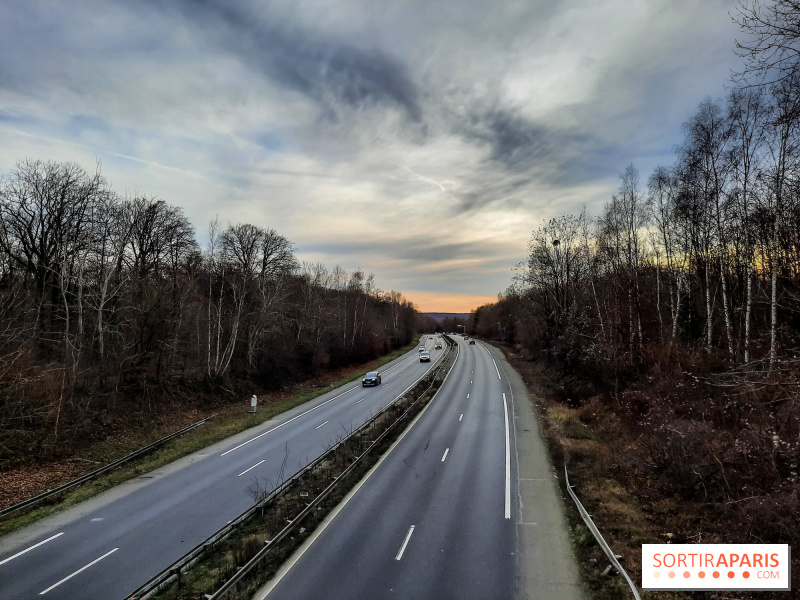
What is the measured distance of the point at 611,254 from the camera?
31.5 metres

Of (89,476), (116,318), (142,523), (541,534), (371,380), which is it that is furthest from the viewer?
(371,380)

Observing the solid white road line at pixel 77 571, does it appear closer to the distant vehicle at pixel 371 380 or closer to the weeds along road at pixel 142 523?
the weeds along road at pixel 142 523

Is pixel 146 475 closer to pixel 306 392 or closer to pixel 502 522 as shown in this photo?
pixel 502 522

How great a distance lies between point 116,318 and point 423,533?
27.1 metres

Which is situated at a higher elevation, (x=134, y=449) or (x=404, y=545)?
(x=404, y=545)

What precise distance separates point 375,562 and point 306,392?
29.1 m

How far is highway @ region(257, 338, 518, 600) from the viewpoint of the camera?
9164 mm

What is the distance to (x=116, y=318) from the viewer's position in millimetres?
28359

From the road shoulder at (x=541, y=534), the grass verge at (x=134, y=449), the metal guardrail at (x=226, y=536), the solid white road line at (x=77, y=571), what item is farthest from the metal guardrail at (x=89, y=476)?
the road shoulder at (x=541, y=534)

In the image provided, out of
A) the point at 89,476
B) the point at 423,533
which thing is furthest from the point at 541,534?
the point at 89,476

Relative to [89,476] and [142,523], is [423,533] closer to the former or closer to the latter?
[142,523]

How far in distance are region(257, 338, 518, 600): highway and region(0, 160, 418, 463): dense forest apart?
49.2ft

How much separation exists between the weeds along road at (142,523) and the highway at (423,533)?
3858mm

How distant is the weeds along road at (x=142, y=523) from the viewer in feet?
32.1
